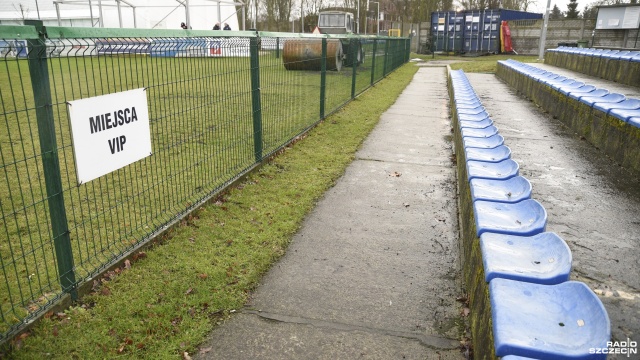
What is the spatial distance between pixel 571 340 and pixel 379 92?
13.2m

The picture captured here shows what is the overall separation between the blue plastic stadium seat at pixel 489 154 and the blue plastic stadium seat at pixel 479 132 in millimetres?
622

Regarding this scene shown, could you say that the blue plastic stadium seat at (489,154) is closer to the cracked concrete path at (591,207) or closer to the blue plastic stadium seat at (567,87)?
the cracked concrete path at (591,207)

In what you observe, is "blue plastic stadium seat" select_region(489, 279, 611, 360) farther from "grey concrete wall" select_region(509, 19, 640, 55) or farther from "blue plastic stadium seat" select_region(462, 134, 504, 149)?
"grey concrete wall" select_region(509, 19, 640, 55)

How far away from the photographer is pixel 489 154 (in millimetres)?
4723

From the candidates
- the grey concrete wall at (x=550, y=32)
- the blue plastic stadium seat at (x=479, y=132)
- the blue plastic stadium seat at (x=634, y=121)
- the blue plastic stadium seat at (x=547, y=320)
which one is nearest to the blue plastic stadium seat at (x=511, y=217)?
the blue plastic stadium seat at (x=547, y=320)

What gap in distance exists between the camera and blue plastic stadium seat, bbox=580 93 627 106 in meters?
6.83

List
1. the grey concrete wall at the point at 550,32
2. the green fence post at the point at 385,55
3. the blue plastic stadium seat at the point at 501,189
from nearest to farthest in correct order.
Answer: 1. the blue plastic stadium seat at the point at 501,189
2. the green fence post at the point at 385,55
3. the grey concrete wall at the point at 550,32

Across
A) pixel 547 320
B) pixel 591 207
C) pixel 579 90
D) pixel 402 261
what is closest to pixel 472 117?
pixel 591 207

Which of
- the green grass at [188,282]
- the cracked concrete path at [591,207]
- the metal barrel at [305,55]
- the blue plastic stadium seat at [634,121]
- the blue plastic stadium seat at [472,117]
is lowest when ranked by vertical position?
the green grass at [188,282]

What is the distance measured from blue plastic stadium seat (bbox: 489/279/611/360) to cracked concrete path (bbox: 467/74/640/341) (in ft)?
2.30

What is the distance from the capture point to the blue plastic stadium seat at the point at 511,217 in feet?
9.37

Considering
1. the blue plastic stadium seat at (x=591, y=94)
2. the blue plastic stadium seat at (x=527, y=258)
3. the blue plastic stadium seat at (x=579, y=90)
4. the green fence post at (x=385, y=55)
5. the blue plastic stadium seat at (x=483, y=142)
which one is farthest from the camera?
the green fence post at (x=385, y=55)

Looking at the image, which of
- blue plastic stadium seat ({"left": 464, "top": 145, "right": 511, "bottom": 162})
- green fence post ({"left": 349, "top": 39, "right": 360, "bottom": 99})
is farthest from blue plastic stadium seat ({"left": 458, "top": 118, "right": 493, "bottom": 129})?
green fence post ({"left": 349, "top": 39, "right": 360, "bottom": 99})

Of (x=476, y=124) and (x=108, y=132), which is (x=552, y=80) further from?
(x=108, y=132)
